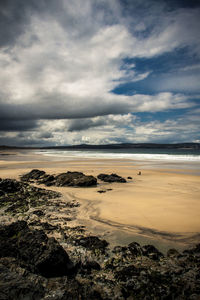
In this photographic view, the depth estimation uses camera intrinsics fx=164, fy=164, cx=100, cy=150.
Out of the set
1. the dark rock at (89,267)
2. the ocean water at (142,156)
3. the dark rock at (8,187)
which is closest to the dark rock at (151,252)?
the dark rock at (89,267)

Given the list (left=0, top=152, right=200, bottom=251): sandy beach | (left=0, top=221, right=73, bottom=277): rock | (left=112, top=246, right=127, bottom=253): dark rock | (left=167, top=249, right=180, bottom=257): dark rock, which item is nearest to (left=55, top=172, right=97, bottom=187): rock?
(left=0, top=152, right=200, bottom=251): sandy beach

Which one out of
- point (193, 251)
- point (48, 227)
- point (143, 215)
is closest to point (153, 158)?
point (143, 215)

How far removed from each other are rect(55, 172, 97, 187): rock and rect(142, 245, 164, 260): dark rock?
313 inches

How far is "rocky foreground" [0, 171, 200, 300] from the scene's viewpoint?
287 centimetres

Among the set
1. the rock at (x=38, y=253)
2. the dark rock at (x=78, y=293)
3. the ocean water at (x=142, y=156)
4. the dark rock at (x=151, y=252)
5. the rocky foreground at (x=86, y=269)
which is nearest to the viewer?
the dark rock at (x=78, y=293)

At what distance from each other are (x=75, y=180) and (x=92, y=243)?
25.6ft

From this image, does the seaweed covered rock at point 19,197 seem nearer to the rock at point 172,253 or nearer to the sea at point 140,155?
the rock at point 172,253

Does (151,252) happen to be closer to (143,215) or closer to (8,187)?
(143,215)

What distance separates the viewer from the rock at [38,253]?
11.3 feet

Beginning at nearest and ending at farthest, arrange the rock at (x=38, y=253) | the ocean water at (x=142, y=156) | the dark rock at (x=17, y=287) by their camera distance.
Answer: the dark rock at (x=17, y=287)
the rock at (x=38, y=253)
the ocean water at (x=142, y=156)

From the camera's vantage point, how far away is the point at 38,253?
3.67 metres

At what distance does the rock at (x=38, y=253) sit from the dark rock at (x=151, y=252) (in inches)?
80.7

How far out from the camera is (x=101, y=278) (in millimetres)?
3512

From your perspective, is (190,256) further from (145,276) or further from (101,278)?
(101,278)
